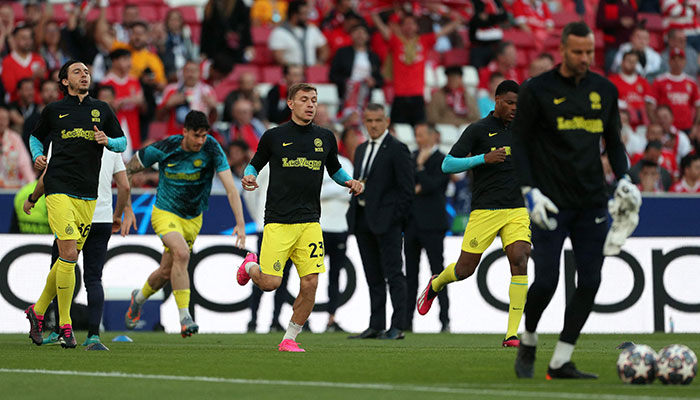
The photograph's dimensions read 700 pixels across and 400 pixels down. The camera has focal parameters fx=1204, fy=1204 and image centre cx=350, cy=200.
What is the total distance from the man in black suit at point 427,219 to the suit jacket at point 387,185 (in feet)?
3.66

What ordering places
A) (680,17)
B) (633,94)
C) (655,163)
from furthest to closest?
(680,17) → (633,94) → (655,163)

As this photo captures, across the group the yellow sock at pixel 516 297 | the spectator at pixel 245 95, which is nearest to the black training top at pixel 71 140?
the yellow sock at pixel 516 297

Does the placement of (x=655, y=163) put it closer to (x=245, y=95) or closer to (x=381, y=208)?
(x=381, y=208)

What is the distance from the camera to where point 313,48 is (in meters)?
20.6

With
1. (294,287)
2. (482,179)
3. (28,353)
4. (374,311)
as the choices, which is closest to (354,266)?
(294,287)

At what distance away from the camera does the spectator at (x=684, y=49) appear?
2270 cm

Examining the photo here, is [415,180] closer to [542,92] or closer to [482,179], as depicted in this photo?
[482,179]

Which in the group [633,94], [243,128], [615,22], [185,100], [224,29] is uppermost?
[615,22]

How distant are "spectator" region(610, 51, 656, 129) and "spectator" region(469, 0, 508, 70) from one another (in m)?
2.25

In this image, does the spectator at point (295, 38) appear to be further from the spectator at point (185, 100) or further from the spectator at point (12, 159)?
the spectator at point (12, 159)

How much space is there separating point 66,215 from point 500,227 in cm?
388

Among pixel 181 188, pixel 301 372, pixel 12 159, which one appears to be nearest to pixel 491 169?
pixel 181 188

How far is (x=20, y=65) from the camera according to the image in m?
17.8

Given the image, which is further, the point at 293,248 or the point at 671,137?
the point at 671,137
